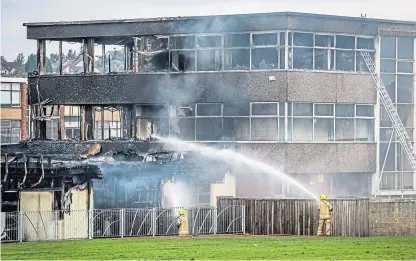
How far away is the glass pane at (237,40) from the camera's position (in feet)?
194

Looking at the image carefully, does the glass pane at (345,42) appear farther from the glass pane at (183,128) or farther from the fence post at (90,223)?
the fence post at (90,223)

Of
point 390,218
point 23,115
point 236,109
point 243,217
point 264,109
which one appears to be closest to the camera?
point 390,218

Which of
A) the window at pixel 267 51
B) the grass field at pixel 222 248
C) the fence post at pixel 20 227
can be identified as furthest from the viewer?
the window at pixel 267 51

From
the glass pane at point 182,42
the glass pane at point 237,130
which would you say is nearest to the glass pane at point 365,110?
the glass pane at point 237,130

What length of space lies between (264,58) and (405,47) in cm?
995

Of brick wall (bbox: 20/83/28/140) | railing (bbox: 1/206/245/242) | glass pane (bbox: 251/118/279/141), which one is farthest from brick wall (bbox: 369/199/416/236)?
brick wall (bbox: 20/83/28/140)

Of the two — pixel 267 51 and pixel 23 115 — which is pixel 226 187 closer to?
pixel 267 51

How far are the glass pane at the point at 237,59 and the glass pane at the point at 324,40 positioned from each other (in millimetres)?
4050

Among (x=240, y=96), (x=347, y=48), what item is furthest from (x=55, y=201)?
(x=347, y=48)

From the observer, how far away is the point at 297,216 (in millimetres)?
44719

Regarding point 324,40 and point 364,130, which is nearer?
point 324,40

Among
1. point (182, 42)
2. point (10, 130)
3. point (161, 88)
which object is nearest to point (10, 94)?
point (10, 130)

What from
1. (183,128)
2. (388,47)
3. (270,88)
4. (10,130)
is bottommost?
(183,128)

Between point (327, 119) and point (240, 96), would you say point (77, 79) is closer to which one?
point (240, 96)
